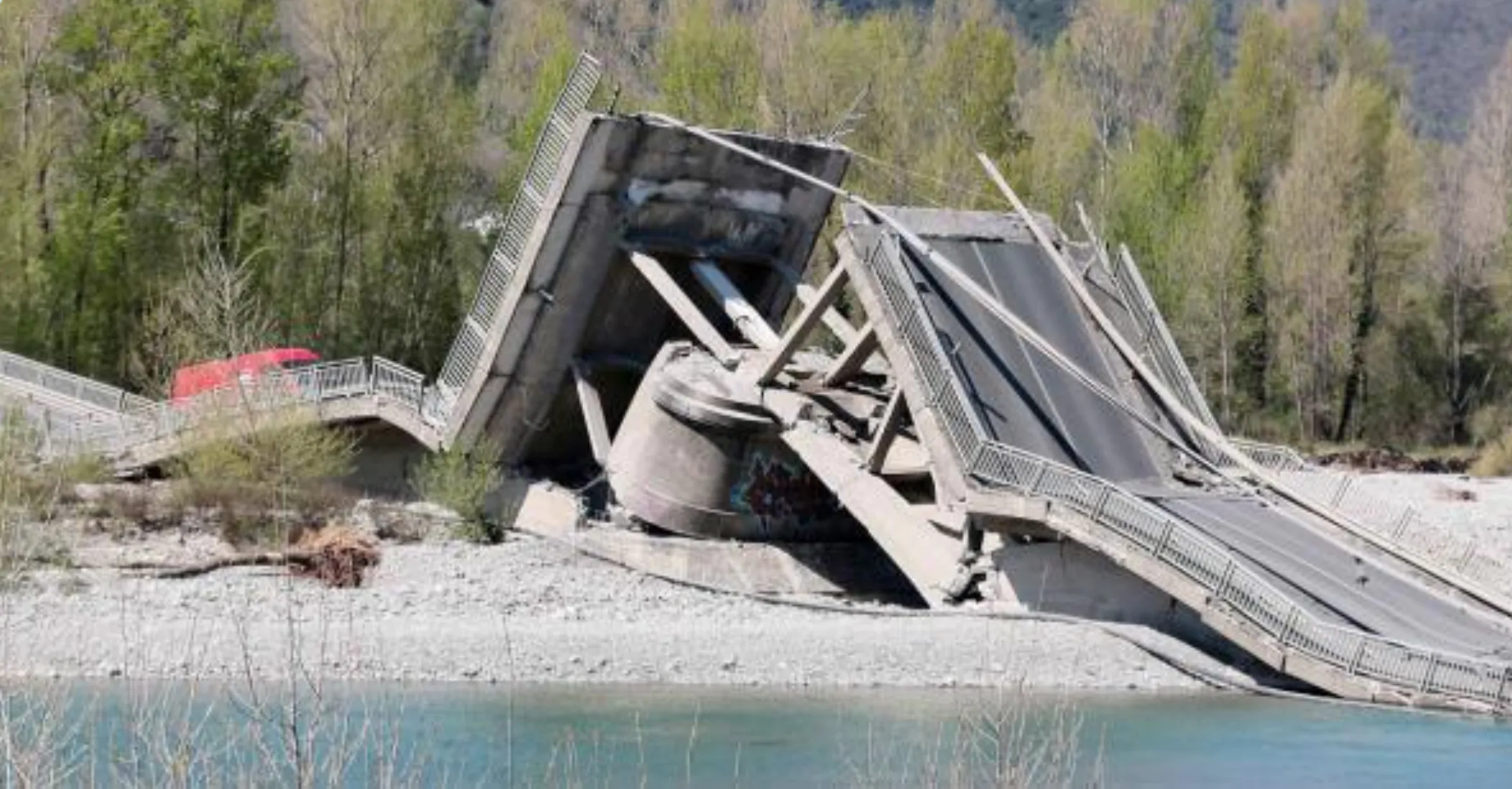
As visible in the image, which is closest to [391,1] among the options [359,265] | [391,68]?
[391,68]

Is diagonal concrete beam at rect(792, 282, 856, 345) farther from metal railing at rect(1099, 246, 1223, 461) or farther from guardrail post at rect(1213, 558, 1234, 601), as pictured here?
guardrail post at rect(1213, 558, 1234, 601)

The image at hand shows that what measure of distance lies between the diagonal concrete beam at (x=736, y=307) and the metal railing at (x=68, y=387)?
30.0 ft

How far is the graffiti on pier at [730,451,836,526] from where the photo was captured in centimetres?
2973

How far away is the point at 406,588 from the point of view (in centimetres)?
2781

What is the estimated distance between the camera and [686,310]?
29562 millimetres

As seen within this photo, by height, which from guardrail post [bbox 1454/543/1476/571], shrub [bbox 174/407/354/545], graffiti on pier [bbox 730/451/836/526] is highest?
guardrail post [bbox 1454/543/1476/571]

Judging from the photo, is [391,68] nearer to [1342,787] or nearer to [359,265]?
[359,265]

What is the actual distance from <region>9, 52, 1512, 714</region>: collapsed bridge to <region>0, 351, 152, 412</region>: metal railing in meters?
2.08

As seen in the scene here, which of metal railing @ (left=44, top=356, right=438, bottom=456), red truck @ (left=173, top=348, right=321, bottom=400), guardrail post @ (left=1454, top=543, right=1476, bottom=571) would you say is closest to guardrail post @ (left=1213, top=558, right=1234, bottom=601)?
guardrail post @ (left=1454, top=543, right=1476, bottom=571)

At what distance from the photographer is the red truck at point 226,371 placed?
33.1m

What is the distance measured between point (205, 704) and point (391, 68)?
1142 inches

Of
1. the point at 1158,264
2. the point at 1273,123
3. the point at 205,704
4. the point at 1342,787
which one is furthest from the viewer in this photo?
the point at 1273,123

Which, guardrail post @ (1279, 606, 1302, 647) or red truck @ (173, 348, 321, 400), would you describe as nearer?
guardrail post @ (1279, 606, 1302, 647)

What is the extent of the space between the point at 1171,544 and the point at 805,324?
18.4ft
